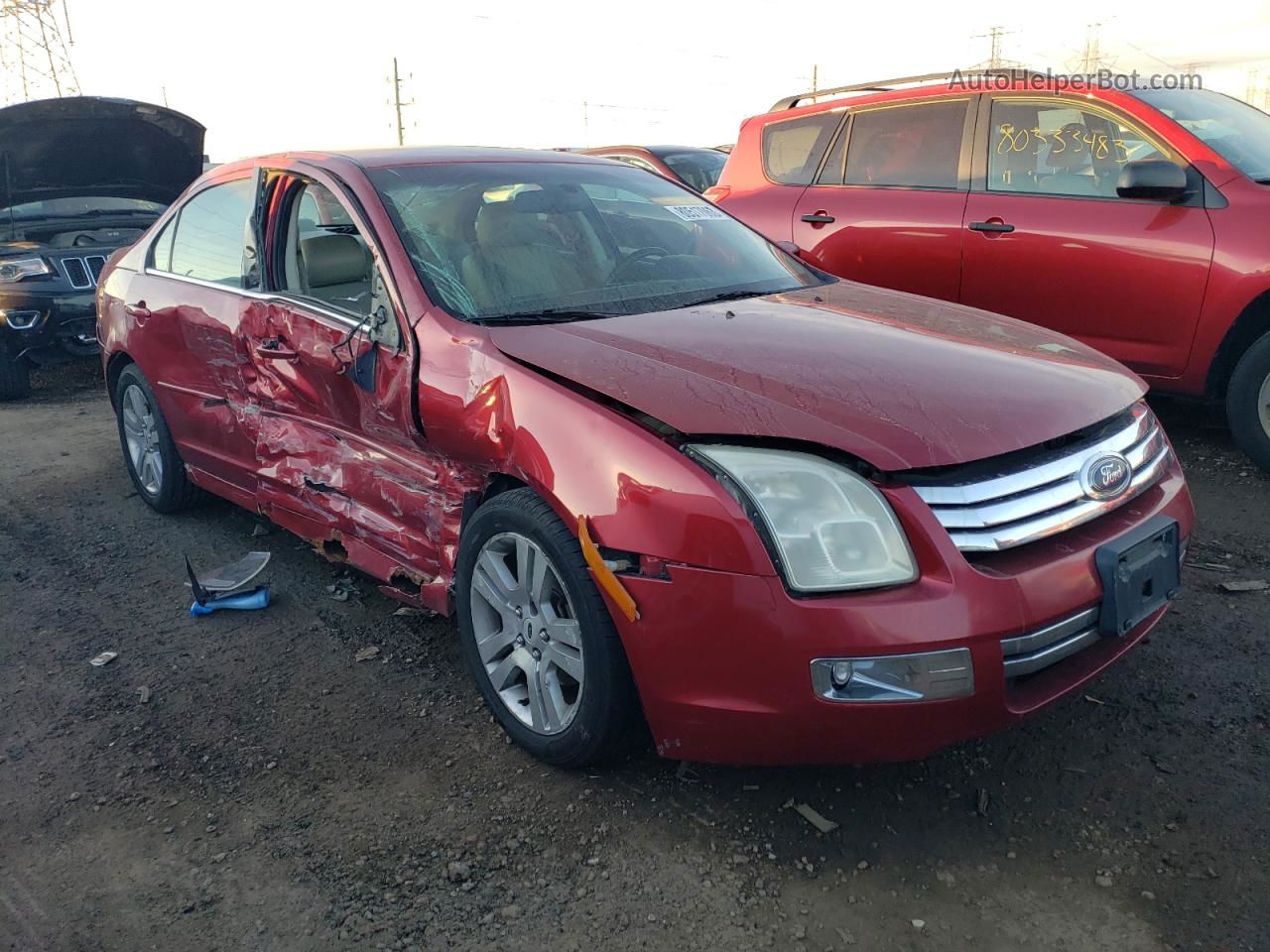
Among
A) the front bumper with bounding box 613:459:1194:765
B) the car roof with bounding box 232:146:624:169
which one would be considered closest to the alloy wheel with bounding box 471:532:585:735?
the front bumper with bounding box 613:459:1194:765

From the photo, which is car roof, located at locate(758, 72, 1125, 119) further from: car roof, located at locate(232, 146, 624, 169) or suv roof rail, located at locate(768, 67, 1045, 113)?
car roof, located at locate(232, 146, 624, 169)

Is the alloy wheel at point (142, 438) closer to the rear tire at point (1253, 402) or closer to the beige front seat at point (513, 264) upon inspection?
the beige front seat at point (513, 264)

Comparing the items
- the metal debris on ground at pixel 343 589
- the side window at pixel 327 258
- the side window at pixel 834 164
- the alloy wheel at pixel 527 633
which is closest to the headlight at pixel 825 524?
the alloy wheel at pixel 527 633

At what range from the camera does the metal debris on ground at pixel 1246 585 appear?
11.3 feet

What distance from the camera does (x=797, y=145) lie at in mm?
6094

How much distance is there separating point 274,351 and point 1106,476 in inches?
101

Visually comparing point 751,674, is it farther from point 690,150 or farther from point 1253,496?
point 690,150

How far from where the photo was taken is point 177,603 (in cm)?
378

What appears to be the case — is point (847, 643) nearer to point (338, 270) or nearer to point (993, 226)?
point (338, 270)

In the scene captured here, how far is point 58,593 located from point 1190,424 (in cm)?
523

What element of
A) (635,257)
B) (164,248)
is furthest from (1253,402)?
(164,248)

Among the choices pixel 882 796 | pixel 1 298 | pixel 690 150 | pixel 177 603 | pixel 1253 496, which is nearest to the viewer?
pixel 882 796

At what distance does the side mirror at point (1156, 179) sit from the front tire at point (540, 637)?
334 cm

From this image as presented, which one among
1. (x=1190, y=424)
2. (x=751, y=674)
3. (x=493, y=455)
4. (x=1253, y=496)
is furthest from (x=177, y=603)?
(x=1190, y=424)
